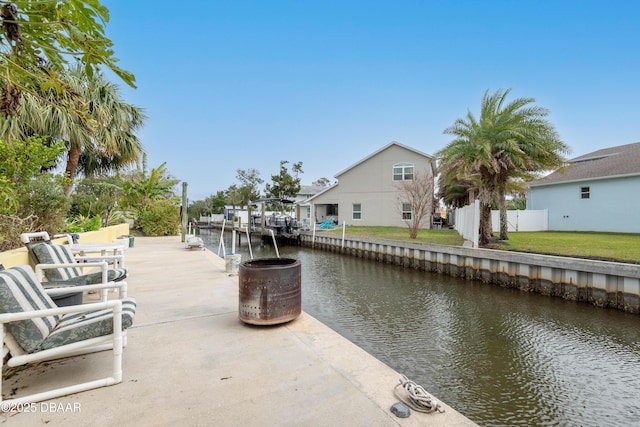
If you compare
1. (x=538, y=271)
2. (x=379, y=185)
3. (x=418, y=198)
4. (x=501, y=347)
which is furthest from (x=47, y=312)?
(x=379, y=185)

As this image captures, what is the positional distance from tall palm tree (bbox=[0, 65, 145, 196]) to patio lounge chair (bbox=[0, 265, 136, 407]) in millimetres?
6832

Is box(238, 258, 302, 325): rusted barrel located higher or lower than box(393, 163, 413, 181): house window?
lower

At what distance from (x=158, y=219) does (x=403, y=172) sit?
1793cm

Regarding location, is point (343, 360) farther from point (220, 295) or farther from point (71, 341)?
point (220, 295)

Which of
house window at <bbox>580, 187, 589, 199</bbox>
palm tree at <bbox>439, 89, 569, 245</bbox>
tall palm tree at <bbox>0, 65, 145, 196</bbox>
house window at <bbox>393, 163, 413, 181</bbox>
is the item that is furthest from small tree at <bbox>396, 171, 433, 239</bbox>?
tall palm tree at <bbox>0, 65, 145, 196</bbox>

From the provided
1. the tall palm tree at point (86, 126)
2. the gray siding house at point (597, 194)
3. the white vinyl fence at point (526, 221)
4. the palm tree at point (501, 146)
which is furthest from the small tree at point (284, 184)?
the palm tree at point (501, 146)

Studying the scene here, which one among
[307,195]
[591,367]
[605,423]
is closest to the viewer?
[605,423]

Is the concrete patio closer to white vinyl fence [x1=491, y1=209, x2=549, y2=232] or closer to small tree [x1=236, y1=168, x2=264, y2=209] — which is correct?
white vinyl fence [x1=491, y1=209, x2=549, y2=232]

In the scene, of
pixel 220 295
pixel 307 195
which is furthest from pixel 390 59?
pixel 307 195

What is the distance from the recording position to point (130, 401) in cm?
222

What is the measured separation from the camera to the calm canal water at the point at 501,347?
3529 millimetres

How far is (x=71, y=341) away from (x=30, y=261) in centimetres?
289

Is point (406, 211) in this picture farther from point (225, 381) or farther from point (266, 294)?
point (225, 381)

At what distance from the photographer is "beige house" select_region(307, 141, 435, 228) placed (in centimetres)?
2359
